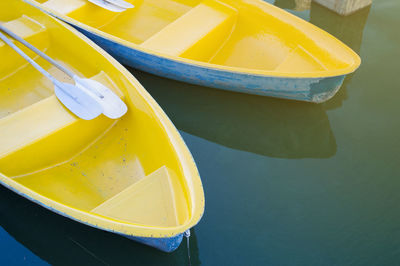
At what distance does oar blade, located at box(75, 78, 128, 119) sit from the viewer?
318 cm

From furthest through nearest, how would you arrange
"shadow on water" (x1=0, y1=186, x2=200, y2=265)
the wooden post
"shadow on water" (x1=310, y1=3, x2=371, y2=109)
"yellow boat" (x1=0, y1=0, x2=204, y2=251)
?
the wooden post → "shadow on water" (x1=310, y1=3, x2=371, y2=109) → "shadow on water" (x1=0, y1=186, x2=200, y2=265) → "yellow boat" (x1=0, y1=0, x2=204, y2=251)

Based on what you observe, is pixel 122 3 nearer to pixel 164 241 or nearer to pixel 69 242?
pixel 69 242

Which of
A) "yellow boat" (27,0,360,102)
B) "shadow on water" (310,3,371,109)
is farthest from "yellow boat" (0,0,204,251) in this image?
"shadow on water" (310,3,371,109)

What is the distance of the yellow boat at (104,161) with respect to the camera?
254 cm

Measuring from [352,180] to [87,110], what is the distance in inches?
94.1

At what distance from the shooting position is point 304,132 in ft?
12.8

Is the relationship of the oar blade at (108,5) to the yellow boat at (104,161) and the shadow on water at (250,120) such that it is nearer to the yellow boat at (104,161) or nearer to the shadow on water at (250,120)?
the yellow boat at (104,161)

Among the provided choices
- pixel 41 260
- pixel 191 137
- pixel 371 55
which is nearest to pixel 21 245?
pixel 41 260

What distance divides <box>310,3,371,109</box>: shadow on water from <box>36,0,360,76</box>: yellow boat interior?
4.04 feet

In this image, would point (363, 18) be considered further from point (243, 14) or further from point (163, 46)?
point (163, 46)

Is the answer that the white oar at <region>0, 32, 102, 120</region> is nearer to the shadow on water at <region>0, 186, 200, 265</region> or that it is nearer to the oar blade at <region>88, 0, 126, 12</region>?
the shadow on water at <region>0, 186, 200, 265</region>

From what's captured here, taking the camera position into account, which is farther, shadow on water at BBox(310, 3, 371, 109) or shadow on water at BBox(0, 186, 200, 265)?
shadow on water at BBox(310, 3, 371, 109)

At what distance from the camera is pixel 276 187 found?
3467 mm

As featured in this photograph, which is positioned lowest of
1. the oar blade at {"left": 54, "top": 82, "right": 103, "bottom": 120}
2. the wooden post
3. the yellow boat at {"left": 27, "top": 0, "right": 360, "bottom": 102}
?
the oar blade at {"left": 54, "top": 82, "right": 103, "bottom": 120}
